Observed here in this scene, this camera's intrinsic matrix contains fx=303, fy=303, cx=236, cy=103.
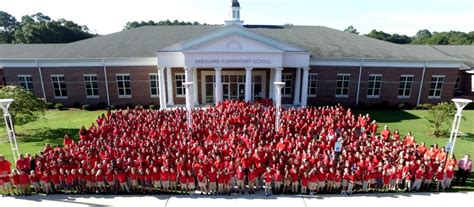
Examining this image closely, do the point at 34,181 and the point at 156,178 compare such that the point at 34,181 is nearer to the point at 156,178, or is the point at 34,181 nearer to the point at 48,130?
the point at 156,178

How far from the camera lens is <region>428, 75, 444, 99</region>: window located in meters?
27.1

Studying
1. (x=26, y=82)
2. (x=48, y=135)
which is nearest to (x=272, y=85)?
(x=48, y=135)

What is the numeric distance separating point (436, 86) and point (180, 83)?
2295 centimetres

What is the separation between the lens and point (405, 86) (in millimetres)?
27172

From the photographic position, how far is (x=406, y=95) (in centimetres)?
2745

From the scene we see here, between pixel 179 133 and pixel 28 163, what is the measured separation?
586 cm

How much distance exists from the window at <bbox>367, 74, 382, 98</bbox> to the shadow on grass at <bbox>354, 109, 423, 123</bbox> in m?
2.28

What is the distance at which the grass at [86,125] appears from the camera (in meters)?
16.3

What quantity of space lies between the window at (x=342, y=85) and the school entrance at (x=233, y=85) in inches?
260

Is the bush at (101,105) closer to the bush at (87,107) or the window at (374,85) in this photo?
the bush at (87,107)

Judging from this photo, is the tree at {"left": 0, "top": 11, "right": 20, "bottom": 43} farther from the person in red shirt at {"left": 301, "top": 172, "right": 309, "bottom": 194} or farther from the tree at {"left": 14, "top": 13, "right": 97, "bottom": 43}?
the person in red shirt at {"left": 301, "top": 172, "right": 309, "bottom": 194}

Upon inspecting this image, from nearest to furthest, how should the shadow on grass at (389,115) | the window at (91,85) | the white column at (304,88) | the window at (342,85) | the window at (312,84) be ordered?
the shadow on grass at (389,115) → the white column at (304,88) → the window at (91,85) → the window at (312,84) → the window at (342,85)

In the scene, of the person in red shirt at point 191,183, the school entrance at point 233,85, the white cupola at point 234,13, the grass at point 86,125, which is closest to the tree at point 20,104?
the grass at point 86,125

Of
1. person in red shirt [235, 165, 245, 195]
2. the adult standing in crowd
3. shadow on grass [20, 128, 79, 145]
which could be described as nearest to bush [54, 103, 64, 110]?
shadow on grass [20, 128, 79, 145]
